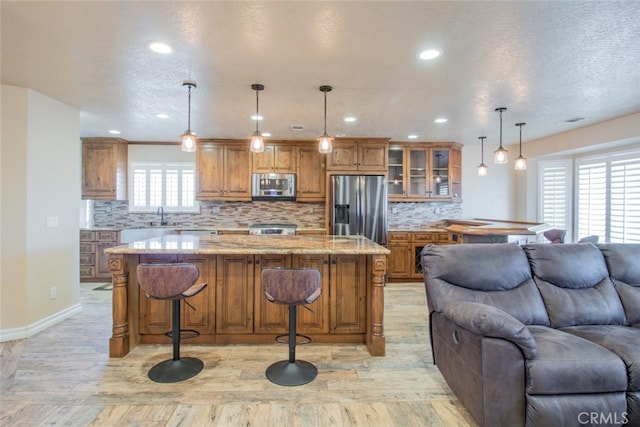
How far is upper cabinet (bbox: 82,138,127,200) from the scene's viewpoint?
5.40 metres

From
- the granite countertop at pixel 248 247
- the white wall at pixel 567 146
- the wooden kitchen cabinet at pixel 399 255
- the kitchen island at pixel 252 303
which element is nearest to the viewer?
the granite countertop at pixel 248 247

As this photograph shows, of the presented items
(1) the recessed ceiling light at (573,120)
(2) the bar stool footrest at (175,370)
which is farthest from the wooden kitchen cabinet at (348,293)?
(1) the recessed ceiling light at (573,120)

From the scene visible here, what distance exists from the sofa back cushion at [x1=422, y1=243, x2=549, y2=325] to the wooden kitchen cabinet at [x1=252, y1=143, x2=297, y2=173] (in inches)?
143

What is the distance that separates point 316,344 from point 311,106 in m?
2.58

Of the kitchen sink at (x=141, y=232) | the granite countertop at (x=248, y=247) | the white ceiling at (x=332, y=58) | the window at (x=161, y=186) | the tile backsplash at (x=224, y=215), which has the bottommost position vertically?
the kitchen sink at (x=141, y=232)

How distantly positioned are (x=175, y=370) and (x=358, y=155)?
4139mm

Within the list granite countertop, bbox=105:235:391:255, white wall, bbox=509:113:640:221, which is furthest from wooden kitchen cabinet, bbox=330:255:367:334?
white wall, bbox=509:113:640:221

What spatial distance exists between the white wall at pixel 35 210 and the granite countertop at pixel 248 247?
1213mm

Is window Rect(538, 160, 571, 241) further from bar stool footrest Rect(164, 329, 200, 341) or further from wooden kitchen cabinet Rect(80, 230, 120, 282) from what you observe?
wooden kitchen cabinet Rect(80, 230, 120, 282)

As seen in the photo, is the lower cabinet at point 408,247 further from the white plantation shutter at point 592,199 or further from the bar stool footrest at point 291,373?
the bar stool footrest at point 291,373

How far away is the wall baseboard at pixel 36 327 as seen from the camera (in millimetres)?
3059

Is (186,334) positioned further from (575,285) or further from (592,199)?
(592,199)

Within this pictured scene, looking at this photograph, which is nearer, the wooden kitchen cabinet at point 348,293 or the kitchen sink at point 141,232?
the wooden kitchen cabinet at point 348,293

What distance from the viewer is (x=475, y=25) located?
204cm
